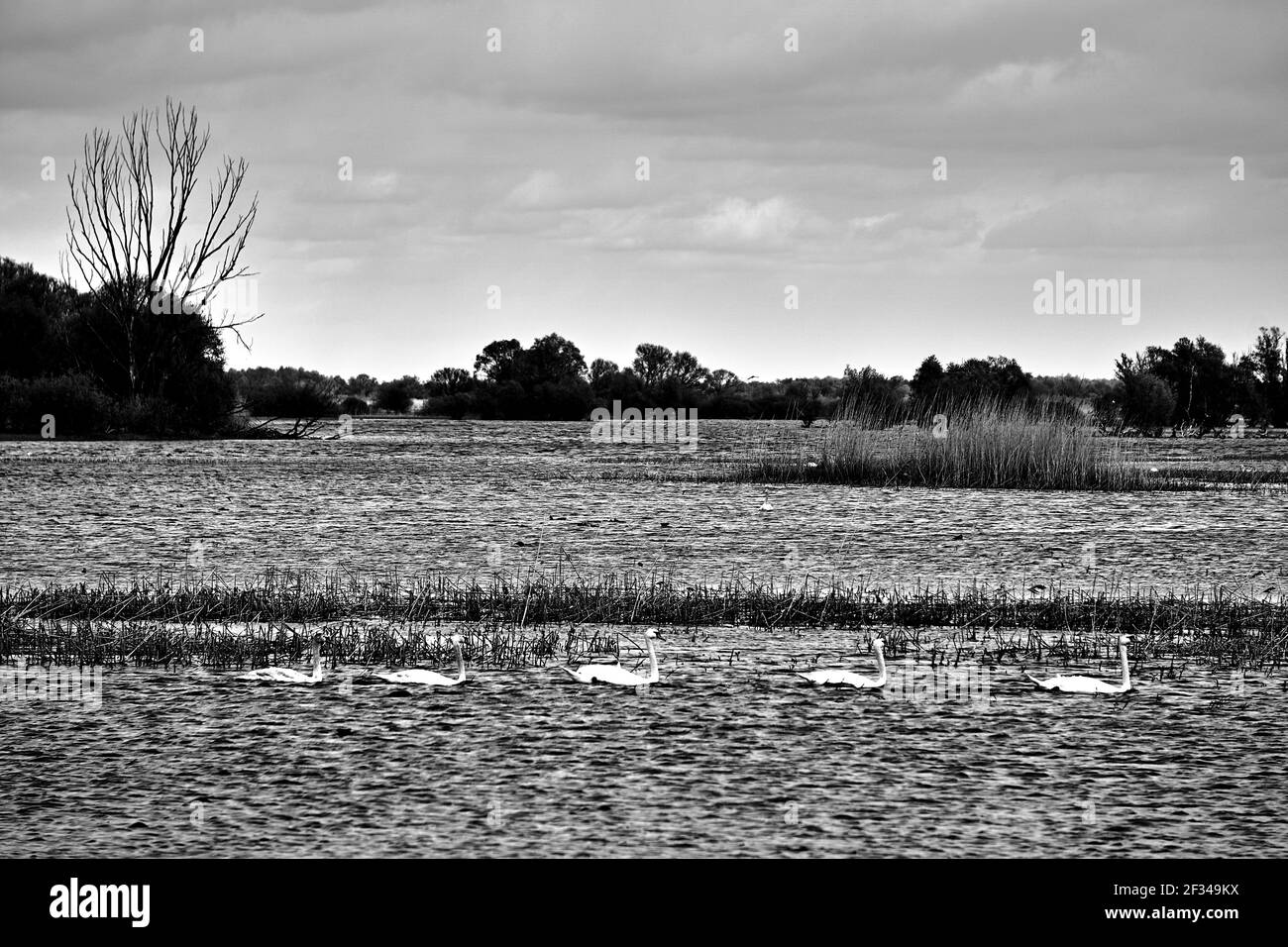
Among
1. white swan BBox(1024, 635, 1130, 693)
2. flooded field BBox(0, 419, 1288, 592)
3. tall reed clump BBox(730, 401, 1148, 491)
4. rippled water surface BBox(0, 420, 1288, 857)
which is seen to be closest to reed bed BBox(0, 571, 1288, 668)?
rippled water surface BBox(0, 420, 1288, 857)

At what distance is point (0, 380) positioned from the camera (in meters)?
30.3

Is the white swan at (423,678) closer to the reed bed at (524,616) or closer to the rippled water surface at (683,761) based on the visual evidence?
the rippled water surface at (683,761)

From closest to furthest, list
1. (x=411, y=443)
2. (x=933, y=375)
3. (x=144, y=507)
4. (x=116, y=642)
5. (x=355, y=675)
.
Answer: (x=355, y=675), (x=116, y=642), (x=144, y=507), (x=411, y=443), (x=933, y=375)

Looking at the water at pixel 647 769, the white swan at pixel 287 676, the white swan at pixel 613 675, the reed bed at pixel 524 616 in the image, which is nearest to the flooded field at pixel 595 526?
the reed bed at pixel 524 616

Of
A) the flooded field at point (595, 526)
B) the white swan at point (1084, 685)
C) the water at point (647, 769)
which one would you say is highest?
the flooded field at point (595, 526)

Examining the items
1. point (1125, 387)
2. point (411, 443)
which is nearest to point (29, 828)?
point (411, 443)

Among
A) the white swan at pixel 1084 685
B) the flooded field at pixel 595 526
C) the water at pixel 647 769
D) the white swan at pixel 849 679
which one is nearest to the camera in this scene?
the water at pixel 647 769

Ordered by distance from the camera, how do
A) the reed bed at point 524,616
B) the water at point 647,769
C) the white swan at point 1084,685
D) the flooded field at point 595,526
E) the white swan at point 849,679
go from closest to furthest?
the water at point 647,769
the white swan at point 1084,685
the white swan at point 849,679
the reed bed at point 524,616
the flooded field at point 595,526

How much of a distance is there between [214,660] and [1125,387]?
32.3 metres

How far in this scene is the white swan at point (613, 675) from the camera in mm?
5727

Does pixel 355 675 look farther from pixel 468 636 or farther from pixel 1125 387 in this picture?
pixel 1125 387

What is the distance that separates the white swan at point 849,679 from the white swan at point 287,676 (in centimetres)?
195

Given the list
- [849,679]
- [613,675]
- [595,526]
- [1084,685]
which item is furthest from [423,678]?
[595,526]
